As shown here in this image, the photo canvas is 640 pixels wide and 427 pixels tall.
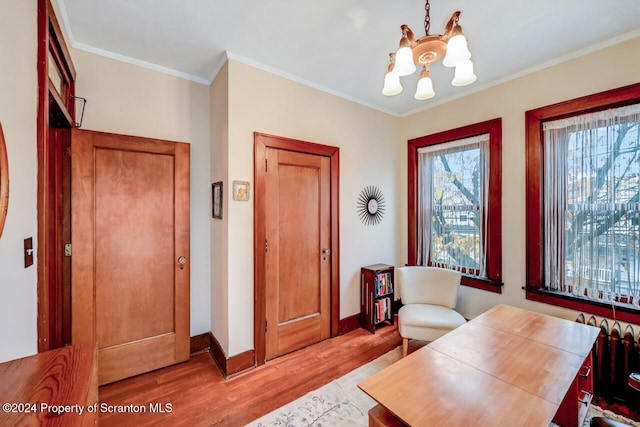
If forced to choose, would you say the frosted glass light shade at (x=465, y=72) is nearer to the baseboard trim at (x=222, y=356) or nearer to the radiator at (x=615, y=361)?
the radiator at (x=615, y=361)

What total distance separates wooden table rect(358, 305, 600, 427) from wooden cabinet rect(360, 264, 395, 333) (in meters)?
1.32

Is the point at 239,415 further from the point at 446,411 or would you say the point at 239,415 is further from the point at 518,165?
the point at 518,165

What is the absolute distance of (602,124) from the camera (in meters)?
2.21

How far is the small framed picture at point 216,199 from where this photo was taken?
2465 mm

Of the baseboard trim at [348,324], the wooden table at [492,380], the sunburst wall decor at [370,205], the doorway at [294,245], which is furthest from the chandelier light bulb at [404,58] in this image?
the baseboard trim at [348,324]

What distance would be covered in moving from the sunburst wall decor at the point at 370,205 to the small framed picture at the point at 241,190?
1.47 meters

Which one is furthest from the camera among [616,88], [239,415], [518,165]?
[518,165]

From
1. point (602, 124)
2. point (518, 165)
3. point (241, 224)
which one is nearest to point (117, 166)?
point (241, 224)

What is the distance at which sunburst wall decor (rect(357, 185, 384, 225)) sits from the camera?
10.9 feet

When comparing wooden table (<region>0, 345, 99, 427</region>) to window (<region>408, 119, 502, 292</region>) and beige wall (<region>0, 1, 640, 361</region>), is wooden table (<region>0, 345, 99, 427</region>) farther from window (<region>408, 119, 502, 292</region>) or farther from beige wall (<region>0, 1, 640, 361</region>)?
window (<region>408, 119, 502, 292</region>)

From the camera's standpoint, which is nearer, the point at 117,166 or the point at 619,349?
the point at 619,349

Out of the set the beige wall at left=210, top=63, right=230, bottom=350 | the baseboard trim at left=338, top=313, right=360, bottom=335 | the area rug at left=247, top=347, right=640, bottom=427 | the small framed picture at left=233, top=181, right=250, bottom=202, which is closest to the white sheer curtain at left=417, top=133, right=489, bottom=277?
the baseboard trim at left=338, top=313, right=360, bottom=335

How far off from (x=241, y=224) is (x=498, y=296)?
2812 mm

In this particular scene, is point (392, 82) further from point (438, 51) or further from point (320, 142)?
point (320, 142)
